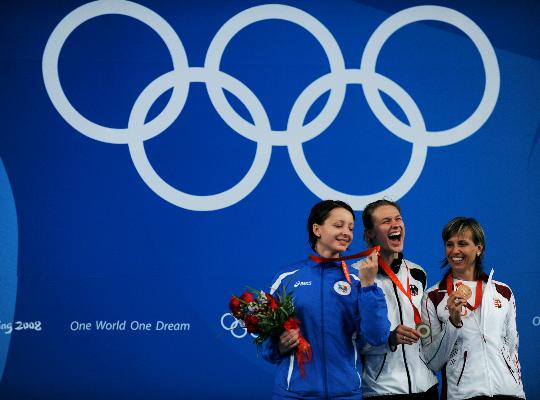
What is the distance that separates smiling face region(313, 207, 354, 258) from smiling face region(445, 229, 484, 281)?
554 millimetres

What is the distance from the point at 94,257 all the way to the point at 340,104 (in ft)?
7.60

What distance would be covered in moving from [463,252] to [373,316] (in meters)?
0.69

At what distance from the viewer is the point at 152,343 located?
19.2 ft

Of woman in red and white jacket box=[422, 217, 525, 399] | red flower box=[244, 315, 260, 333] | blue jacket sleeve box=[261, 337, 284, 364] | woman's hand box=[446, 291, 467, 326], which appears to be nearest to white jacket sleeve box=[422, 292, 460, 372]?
woman in red and white jacket box=[422, 217, 525, 399]

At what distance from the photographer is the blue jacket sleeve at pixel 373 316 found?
3402 mm

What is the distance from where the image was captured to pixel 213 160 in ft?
19.4

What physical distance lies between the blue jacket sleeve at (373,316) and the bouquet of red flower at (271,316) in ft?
0.93

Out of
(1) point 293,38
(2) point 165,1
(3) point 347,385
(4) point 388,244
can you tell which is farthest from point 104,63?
(3) point 347,385

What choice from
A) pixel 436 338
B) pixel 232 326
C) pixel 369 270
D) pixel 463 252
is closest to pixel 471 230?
pixel 463 252

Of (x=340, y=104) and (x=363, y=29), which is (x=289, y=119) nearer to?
(x=340, y=104)

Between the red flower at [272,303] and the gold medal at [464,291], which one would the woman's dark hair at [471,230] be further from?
the red flower at [272,303]

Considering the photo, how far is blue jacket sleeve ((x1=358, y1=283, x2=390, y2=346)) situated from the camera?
3.40 m

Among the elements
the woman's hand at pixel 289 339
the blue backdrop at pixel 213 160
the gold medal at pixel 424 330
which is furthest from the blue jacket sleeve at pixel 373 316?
the blue backdrop at pixel 213 160

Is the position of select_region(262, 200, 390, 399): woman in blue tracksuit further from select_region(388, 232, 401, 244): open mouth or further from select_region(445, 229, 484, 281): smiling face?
select_region(445, 229, 484, 281): smiling face
